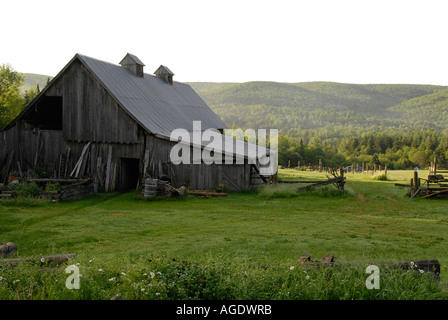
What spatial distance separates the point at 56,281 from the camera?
24.6ft

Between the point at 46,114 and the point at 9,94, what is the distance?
1752 cm

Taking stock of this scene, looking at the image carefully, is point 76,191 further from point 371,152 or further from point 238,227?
point 371,152

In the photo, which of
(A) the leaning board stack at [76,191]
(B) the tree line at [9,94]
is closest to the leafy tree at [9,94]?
(B) the tree line at [9,94]

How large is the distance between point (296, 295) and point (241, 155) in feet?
63.9

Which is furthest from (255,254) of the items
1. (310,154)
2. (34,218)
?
(310,154)

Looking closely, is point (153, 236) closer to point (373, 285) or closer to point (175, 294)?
point (175, 294)

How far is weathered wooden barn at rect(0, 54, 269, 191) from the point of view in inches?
1077

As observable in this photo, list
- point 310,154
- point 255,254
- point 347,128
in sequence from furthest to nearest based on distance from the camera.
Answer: point 347,128 → point 310,154 → point 255,254

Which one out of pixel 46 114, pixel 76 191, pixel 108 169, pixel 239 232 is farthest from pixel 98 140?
pixel 239 232

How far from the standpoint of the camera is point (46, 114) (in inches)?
1215

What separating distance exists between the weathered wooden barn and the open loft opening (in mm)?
68

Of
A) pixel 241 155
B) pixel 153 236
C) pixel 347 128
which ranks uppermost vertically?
pixel 347 128

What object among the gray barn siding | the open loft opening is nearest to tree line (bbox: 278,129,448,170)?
the gray barn siding

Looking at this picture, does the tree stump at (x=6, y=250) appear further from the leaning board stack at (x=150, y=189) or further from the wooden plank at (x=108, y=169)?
the wooden plank at (x=108, y=169)
